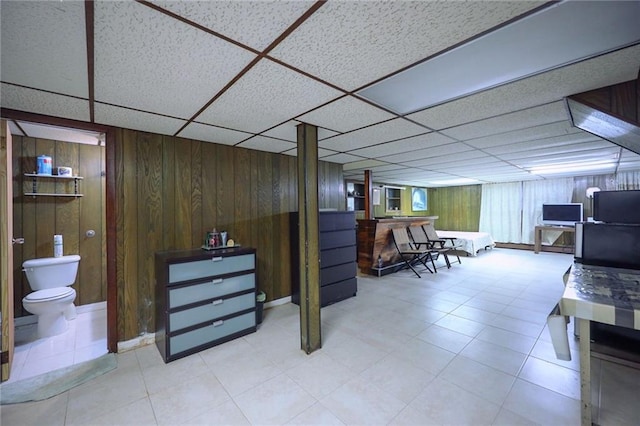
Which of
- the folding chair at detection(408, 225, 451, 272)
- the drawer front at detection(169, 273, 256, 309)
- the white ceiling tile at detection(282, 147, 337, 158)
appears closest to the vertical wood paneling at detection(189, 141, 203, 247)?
→ the drawer front at detection(169, 273, 256, 309)

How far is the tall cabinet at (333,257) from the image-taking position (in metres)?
3.52

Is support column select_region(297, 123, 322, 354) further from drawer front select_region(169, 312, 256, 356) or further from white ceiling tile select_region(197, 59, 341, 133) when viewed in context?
drawer front select_region(169, 312, 256, 356)

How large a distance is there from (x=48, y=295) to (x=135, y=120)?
7.03 ft

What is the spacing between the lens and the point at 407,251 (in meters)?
5.16

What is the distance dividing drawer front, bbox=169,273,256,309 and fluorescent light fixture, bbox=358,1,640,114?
214 cm

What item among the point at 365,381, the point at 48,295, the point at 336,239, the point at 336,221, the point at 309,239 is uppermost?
the point at 336,221

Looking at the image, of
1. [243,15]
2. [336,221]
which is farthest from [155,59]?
[336,221]

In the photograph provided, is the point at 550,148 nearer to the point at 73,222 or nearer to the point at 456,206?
the point at 456,206

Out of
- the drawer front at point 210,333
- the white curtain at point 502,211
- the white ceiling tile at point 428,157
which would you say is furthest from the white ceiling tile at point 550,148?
the white curtain at point 502,211

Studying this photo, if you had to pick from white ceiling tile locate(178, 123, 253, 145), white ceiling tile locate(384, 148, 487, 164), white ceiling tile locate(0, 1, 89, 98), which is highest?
white ceiling tile locate(384, 148, 487, 164)

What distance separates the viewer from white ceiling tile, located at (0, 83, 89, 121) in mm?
1641

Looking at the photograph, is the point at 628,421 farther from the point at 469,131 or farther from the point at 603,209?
the point at 469,131

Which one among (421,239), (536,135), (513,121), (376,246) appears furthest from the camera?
(421,239)

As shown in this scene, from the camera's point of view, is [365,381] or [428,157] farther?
[428,157]
